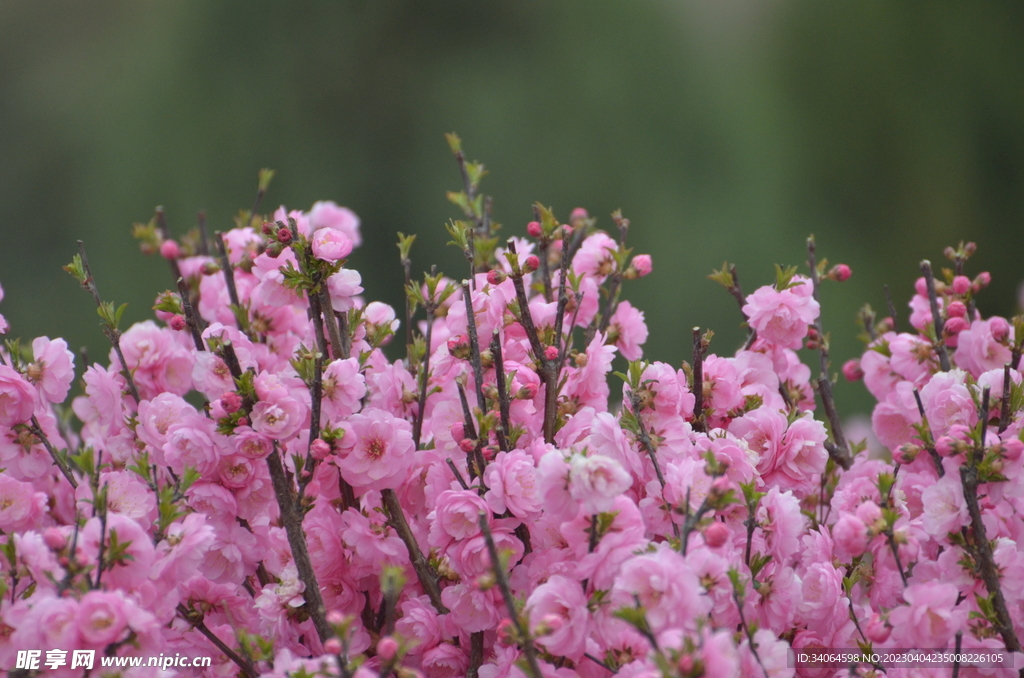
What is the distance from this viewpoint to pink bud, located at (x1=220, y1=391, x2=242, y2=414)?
0.68 m

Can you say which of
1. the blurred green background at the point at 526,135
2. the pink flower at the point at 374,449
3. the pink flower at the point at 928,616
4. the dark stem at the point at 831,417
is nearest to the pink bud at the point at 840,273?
the dark stem at the point at 831,417

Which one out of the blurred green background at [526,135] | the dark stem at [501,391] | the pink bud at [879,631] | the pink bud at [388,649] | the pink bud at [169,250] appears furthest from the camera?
the blurred green background at [526,135]

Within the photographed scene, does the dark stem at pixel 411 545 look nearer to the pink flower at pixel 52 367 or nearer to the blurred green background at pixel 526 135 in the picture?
the pink flower at pixel 52 367

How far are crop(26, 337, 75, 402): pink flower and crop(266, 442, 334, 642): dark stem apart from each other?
0.24m

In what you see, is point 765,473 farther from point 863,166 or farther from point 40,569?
point 863,166

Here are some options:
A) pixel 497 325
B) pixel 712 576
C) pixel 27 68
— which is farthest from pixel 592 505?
pixel 27 68

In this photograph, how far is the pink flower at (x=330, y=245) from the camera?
0.73m

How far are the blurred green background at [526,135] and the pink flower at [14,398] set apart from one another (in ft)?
9.48

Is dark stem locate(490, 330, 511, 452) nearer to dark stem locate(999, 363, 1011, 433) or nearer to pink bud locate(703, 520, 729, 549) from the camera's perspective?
pink bud locate(703, 520, 729, 549)

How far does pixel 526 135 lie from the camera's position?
385 centimetres

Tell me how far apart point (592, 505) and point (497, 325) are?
0.24m

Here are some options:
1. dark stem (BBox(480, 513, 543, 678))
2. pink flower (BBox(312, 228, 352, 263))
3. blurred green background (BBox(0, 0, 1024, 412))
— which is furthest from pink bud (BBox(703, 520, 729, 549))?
blurred green background (BBox(0, 0, 1024, 412))

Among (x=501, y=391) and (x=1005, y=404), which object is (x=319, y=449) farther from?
(x=1005, y=404)

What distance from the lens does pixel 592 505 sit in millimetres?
607
